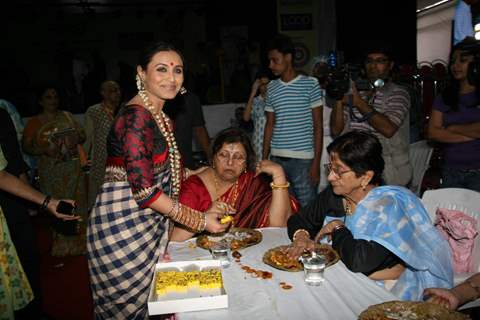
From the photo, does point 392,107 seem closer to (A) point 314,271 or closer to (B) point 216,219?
(B) point 216,219

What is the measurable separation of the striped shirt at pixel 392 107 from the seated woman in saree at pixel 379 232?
1.27 meters

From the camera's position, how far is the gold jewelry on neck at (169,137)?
1.97 m

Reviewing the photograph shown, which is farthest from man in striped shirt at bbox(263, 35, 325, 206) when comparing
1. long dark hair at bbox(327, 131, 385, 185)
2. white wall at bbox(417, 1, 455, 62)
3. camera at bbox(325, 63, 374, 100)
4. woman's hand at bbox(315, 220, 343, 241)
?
white wall at bbox(417, 1, 455, 62)

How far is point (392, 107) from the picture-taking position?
Result: 3127 millimetres

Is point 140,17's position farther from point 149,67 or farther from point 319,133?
point 149,67

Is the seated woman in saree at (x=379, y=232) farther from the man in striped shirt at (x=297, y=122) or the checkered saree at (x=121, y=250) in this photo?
the man in striped shirt at (x=297, y=122)

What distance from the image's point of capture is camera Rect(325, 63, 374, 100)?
3164 millimetres

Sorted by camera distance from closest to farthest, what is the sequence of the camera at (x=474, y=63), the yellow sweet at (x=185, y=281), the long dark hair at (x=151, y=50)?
the yellow sweet at (x=185, y=281) < the long dark hair at (x=151, y=50) < the camera at (x=474, y=63)

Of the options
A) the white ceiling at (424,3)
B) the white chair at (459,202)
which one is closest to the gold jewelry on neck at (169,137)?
the white chair at (459,202)

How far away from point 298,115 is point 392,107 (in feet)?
2.45

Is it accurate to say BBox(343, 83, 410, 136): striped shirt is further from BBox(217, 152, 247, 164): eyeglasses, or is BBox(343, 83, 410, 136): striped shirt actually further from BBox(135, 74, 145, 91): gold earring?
BBox(135, 74, 145, 91): gold earring

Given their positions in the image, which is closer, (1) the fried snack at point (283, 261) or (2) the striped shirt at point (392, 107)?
(1) the fried snack at point (283, 261)

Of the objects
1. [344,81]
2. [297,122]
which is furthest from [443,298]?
[297,122]

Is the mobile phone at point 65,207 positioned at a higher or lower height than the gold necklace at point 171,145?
lower
